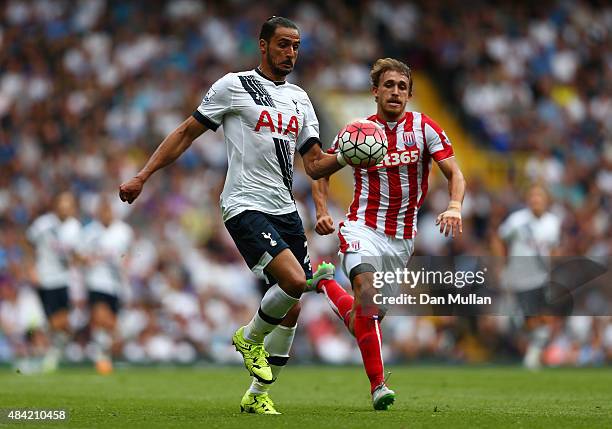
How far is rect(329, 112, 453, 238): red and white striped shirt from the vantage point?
9008mm

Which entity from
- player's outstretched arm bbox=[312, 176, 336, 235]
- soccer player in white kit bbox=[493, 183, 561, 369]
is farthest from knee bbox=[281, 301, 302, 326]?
soccer player in white kit bbox=[493, 183, 561, 369]

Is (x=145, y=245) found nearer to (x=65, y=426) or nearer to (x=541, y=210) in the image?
(x=541, y=210)

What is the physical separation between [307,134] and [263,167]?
1.61 feet

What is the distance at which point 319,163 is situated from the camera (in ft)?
28.0

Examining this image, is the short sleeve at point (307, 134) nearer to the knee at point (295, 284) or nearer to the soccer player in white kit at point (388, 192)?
the soccer player in white kit at point (388, 192)

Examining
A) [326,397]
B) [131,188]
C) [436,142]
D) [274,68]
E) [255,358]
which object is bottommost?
[326,397]

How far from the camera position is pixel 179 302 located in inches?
746

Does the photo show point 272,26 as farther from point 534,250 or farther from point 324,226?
point 534,250

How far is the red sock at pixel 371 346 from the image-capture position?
838 centimetres

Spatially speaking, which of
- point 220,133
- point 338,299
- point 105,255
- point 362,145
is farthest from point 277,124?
point 220,133

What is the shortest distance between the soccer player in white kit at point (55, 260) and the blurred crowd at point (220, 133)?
41 centimetres

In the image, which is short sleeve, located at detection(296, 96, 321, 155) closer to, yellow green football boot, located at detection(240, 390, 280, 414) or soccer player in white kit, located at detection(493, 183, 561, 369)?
yellow green football boot, located at detection(240, 390, 280, 414)

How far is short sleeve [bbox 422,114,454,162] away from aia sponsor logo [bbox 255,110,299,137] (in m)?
1.05

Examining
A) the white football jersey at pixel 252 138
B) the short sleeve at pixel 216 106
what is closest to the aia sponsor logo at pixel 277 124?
the white football jersey at pixel 252 138
